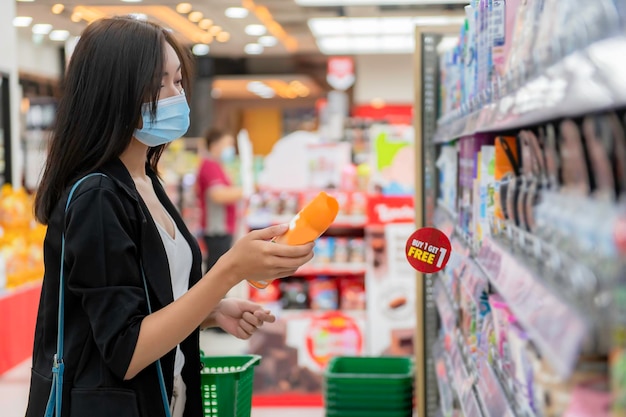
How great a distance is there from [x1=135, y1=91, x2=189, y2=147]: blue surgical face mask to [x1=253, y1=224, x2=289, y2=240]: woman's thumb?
379mm

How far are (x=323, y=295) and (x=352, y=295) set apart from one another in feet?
0.65

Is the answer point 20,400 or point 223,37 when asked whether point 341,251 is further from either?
point 223,37

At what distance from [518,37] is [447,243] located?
0.60 metres

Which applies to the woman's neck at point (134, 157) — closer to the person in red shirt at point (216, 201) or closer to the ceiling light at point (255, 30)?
the person in red shirt at point (216, 201)

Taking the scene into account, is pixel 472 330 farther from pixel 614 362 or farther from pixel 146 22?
pixel 614 362

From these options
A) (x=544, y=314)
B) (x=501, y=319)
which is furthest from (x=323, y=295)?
(x=544, y=314)

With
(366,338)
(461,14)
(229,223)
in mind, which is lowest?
(366,338)

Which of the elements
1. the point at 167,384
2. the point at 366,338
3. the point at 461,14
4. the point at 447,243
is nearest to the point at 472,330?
the point at 447,243

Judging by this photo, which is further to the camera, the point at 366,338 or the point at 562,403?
the point at 366,338

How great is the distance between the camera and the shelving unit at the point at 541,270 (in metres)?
0.81

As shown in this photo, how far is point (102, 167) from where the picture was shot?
1811mm

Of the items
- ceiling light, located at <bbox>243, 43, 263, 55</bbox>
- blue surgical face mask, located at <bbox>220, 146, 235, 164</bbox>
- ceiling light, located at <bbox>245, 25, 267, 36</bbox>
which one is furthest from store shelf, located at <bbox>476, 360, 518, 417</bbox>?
ceiling light, located at <bbox>243, 43, 263, 55</bbox>

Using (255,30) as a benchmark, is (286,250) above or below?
below

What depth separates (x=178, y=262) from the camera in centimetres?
197
